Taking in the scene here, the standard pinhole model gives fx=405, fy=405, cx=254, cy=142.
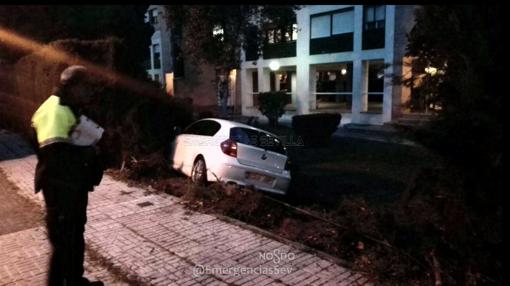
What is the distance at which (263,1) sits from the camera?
323 cm

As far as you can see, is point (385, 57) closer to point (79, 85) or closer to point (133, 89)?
point (133, 89)

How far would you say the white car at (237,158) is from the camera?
7.53m

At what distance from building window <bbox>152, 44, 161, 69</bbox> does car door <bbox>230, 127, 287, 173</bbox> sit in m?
34.7

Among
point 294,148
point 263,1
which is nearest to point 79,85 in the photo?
point 263,1

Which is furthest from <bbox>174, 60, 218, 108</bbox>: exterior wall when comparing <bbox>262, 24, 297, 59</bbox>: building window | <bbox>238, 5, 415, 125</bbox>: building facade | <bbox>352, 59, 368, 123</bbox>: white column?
<bbox>352, 59, 368, 123</bbox>: white column

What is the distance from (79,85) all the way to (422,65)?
3.20 meters

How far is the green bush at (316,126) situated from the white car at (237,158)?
657 cm

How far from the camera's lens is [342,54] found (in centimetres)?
2277

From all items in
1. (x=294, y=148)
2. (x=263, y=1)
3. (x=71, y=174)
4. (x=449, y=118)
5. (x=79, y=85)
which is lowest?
(x=294, y=148)

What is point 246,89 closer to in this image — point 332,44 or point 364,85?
point 332,44

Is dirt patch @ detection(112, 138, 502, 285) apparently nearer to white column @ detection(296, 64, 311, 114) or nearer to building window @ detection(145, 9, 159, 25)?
white column @ detection(296, 64, 311, 114)

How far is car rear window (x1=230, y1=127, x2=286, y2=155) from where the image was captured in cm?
775

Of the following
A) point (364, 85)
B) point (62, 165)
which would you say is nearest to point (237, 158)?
point (62, 165)

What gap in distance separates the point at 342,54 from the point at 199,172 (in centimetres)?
1678
